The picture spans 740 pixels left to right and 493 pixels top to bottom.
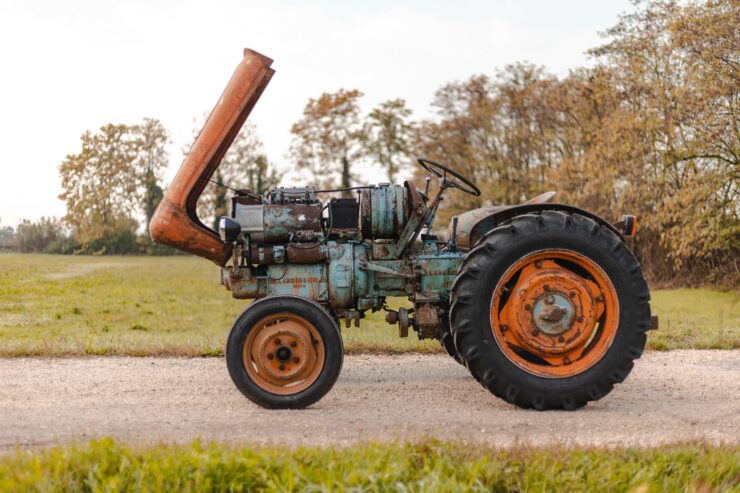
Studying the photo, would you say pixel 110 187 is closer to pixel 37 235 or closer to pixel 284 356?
pixel 37 235

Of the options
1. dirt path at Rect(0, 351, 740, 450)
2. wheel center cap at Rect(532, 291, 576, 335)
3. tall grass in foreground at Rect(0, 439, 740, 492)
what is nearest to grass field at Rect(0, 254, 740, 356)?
dirt path at Rect(0, 351, 740, 450)

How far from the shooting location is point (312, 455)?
421 centimetres

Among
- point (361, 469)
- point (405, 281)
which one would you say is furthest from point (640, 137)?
point (361, 469)

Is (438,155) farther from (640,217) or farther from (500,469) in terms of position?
(500,469)

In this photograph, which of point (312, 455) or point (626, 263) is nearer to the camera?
point (312, 455)

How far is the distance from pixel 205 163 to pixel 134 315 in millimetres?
7691

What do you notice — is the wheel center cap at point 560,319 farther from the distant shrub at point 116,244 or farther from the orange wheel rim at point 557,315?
the distant shrub at point 116,244

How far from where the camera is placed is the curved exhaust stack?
6.93m

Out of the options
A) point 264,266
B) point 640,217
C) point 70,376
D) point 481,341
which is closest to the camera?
point 481,341

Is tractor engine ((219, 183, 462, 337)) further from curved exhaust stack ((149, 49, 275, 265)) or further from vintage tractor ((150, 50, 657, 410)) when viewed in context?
curved exhaust stack ((149, 49, 275, 265))

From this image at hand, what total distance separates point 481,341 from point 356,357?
3205mm

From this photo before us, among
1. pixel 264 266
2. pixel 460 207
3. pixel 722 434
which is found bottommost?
pixel 722 434

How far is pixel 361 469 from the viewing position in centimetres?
393

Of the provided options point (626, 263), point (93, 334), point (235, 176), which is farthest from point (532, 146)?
point (626, 263)
